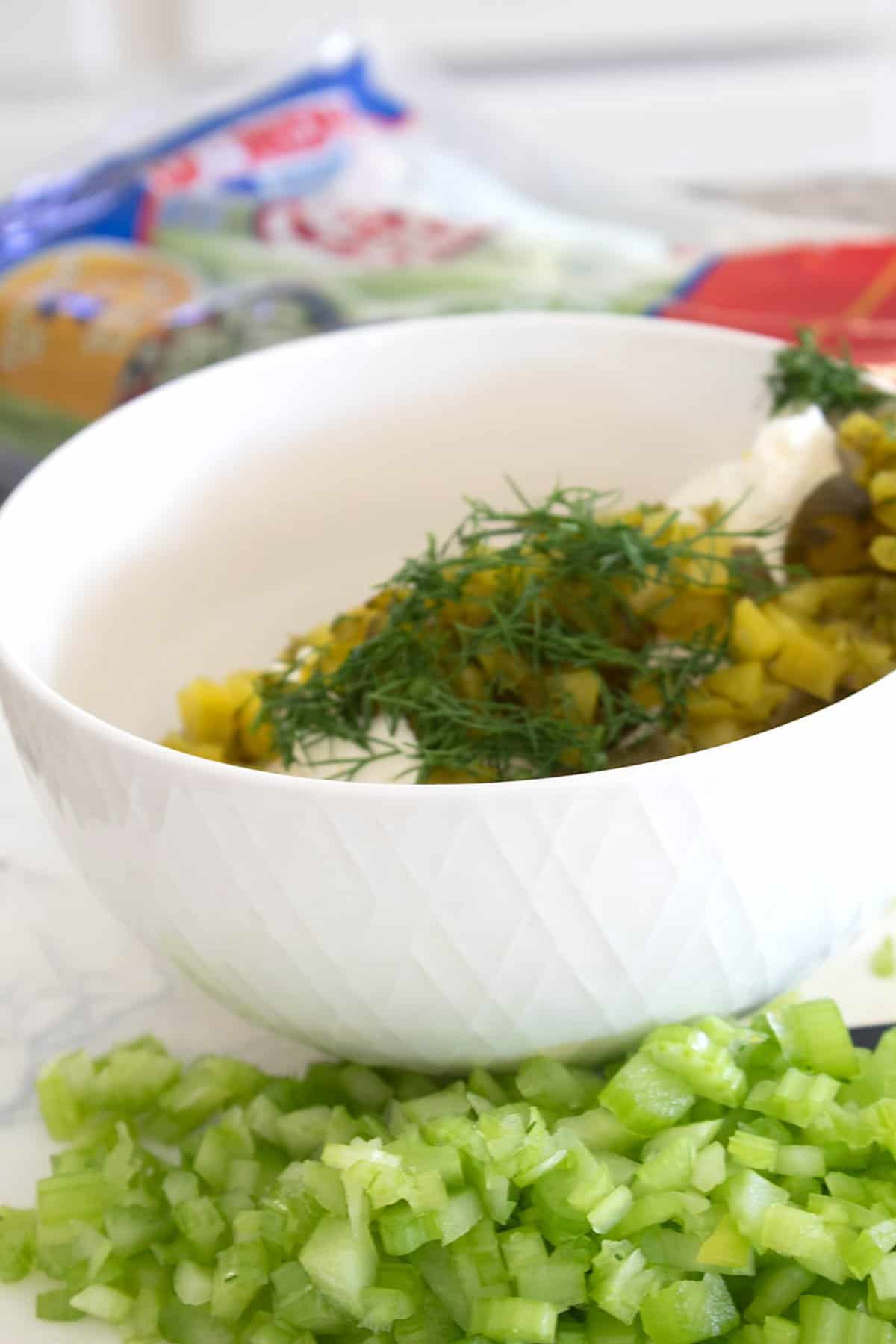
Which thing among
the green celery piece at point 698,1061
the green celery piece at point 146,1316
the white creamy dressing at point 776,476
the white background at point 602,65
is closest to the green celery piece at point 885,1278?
the green celery piece at point 698,1061

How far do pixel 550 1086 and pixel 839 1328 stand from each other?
0.17 metres

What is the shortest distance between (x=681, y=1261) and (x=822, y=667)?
0.34 metres

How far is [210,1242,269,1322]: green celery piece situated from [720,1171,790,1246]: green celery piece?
0.21m

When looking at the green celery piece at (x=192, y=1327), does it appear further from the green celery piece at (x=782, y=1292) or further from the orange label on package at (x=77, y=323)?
the orange label on package at (x=77, y=323)

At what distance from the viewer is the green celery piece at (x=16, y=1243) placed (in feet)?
2.38

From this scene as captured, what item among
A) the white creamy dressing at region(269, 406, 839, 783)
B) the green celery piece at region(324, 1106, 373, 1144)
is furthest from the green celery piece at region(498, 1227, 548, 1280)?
the white creamy dressing at region(269, 406, 839, 783)

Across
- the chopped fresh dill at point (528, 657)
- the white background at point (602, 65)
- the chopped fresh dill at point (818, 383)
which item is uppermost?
the chopped fresh dill at point (818, 383)

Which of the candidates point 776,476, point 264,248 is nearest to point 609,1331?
point 776,476

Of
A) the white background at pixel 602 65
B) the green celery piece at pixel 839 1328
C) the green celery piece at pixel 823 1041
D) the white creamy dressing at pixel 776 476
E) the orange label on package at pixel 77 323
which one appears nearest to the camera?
the green celery piece at pixel 839 1328

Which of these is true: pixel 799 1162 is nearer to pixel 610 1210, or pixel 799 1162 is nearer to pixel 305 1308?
pixel 610 1210

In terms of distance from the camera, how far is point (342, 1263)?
2.11 feet

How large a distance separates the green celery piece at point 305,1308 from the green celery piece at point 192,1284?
0.03 meters

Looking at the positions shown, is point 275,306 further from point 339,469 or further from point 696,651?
point 696,651

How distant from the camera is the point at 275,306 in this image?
169 centimetres
